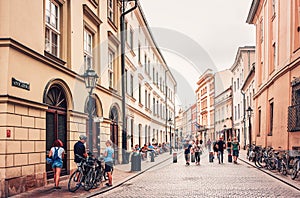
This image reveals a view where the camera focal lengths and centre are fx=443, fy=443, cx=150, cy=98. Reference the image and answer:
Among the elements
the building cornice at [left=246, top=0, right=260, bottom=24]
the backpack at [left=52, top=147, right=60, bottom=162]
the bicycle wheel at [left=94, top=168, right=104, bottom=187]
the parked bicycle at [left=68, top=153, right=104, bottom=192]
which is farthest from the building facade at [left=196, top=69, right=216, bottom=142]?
the backpack at [left=52, top=147, right=60, bottom=162]

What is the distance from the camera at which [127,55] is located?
29.9 metres

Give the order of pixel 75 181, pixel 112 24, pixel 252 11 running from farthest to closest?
pixel 252 11 → pixel 112 24 → pixel 75 181

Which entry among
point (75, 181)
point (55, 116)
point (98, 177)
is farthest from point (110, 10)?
point (75, 181)

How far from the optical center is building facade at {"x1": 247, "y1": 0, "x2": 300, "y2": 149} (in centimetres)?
1938

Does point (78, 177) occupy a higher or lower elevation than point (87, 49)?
lower

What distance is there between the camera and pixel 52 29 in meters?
15.6

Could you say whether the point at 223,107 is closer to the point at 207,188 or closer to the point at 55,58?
the point at 55,58

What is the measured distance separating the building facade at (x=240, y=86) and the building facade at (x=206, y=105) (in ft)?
57.4

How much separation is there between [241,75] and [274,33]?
27918mm

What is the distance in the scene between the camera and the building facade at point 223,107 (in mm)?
62750

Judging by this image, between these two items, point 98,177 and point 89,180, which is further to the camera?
point 98,177

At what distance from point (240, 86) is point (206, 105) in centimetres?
3010

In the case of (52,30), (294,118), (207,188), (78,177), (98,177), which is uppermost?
(52,30)

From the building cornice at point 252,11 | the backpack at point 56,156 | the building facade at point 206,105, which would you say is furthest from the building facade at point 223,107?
the backpack at point 56,156
